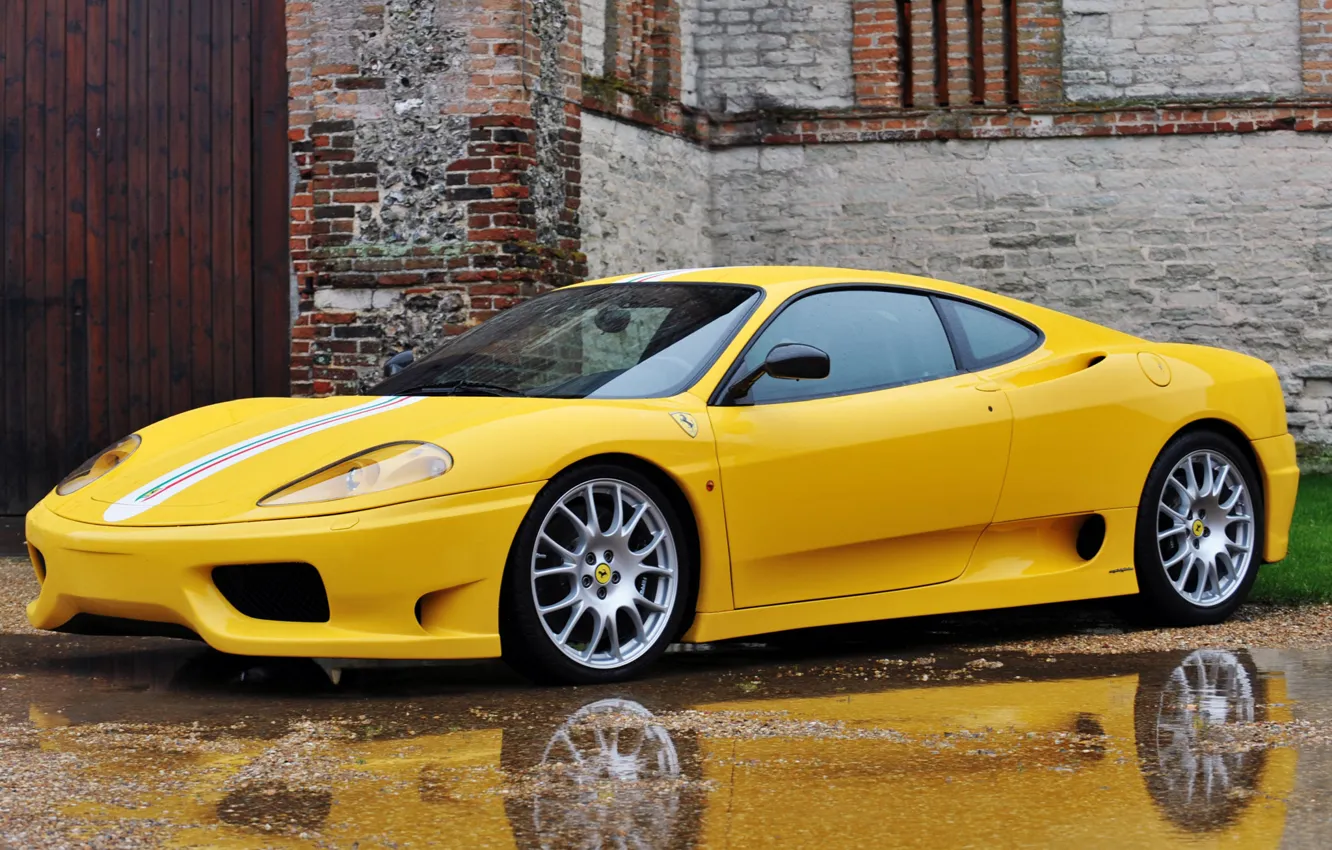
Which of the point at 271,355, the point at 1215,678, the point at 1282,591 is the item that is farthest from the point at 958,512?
the point at 271,355

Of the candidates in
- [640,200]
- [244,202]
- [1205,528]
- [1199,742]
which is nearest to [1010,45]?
[640,200]

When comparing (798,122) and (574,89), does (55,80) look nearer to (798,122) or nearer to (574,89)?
(574,89)

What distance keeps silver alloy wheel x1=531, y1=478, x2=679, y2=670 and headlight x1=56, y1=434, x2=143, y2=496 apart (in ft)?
5.10

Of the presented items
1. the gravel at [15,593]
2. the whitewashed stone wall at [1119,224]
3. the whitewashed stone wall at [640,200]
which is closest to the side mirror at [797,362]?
the gravel at [15,593]

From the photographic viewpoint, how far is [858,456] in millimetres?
5895

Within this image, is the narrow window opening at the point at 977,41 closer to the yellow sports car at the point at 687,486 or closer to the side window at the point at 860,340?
the yellow sports car at the point at 687,486

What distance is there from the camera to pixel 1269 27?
14805 mm

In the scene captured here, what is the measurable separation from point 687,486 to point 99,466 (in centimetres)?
197

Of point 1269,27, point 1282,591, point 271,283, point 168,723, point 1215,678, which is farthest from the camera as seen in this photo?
point 1269,27

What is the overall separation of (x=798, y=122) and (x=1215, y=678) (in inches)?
410

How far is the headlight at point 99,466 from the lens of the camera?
5901 mm

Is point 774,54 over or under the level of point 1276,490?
over

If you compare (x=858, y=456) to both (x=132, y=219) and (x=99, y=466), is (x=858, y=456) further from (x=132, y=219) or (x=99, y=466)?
(x=132, y=219)

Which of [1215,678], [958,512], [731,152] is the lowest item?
[1215,678]
